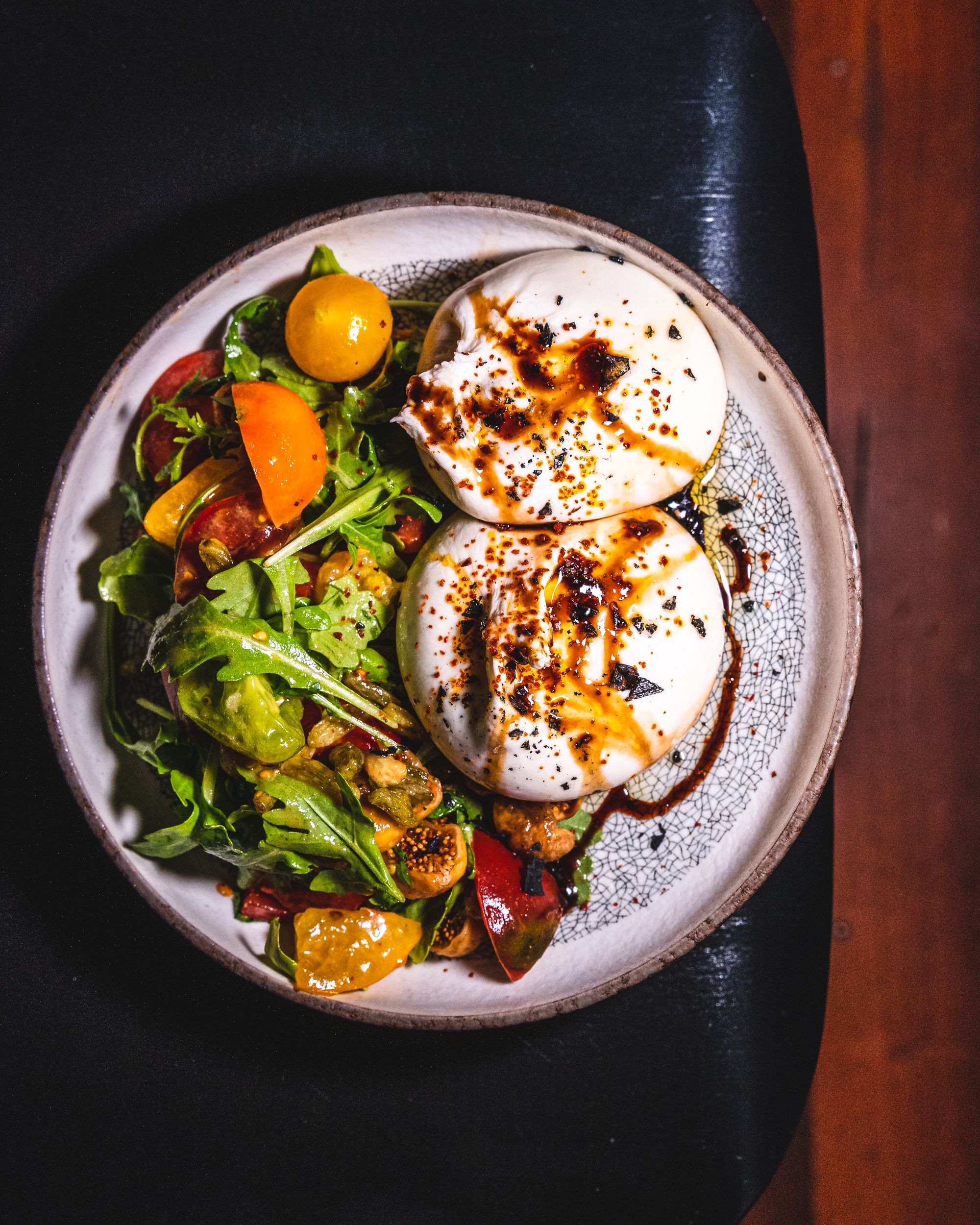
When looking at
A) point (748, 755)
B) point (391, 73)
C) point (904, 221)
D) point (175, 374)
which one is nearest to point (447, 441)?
point (175, 374)

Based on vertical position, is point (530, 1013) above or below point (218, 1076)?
above

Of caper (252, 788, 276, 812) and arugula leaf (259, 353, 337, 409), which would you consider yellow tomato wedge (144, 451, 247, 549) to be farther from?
caper (252, 788, 276, 812)

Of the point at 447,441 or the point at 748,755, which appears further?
the point at 748,755

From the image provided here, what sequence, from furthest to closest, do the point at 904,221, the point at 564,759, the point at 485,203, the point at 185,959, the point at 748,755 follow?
the point at 904,221, the point at 185,959, the point at 748,755, the point at 485,203, the point at 564,759

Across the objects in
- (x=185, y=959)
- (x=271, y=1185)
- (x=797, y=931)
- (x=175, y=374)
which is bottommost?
(x=271, y=1185)

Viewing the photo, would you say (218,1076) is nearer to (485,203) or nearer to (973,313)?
(485,203)

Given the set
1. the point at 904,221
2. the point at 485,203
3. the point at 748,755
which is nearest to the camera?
the point at 485,203

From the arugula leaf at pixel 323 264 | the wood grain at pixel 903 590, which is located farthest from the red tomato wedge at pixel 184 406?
the wood grain at pixel 903 590
